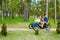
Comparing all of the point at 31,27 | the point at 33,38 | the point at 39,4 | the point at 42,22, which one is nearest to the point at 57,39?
the point at 33,38

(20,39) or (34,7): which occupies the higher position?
(34,7)

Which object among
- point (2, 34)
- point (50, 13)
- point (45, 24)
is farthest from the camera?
point (50, 13)

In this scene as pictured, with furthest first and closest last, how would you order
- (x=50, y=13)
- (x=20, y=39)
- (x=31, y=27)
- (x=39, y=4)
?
1. (x=39, y=4)
2. (x=50, y=13)
3. (x=31, y=27)
4. (x=20, y=39)

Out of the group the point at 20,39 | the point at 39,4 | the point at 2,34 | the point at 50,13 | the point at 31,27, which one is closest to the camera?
the point at 20,39

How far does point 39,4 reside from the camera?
73.6 meters

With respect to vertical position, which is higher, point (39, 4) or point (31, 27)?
point (39, 4)

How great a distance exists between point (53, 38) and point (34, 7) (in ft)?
200

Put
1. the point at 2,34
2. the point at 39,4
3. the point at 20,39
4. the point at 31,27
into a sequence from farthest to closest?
the point at 39,4, the point at 31,27, the point at 2,34, the point at 20,39

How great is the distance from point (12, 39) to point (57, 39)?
2783 millimetres

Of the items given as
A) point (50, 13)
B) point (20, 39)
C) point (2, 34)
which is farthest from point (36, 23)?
point (50, 13)

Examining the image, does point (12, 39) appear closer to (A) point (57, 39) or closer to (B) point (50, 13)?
(A) point (57, 39)

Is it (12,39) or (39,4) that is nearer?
(12,39)

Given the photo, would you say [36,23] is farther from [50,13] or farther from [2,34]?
[50,13]

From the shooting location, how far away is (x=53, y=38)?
14.0 metres
